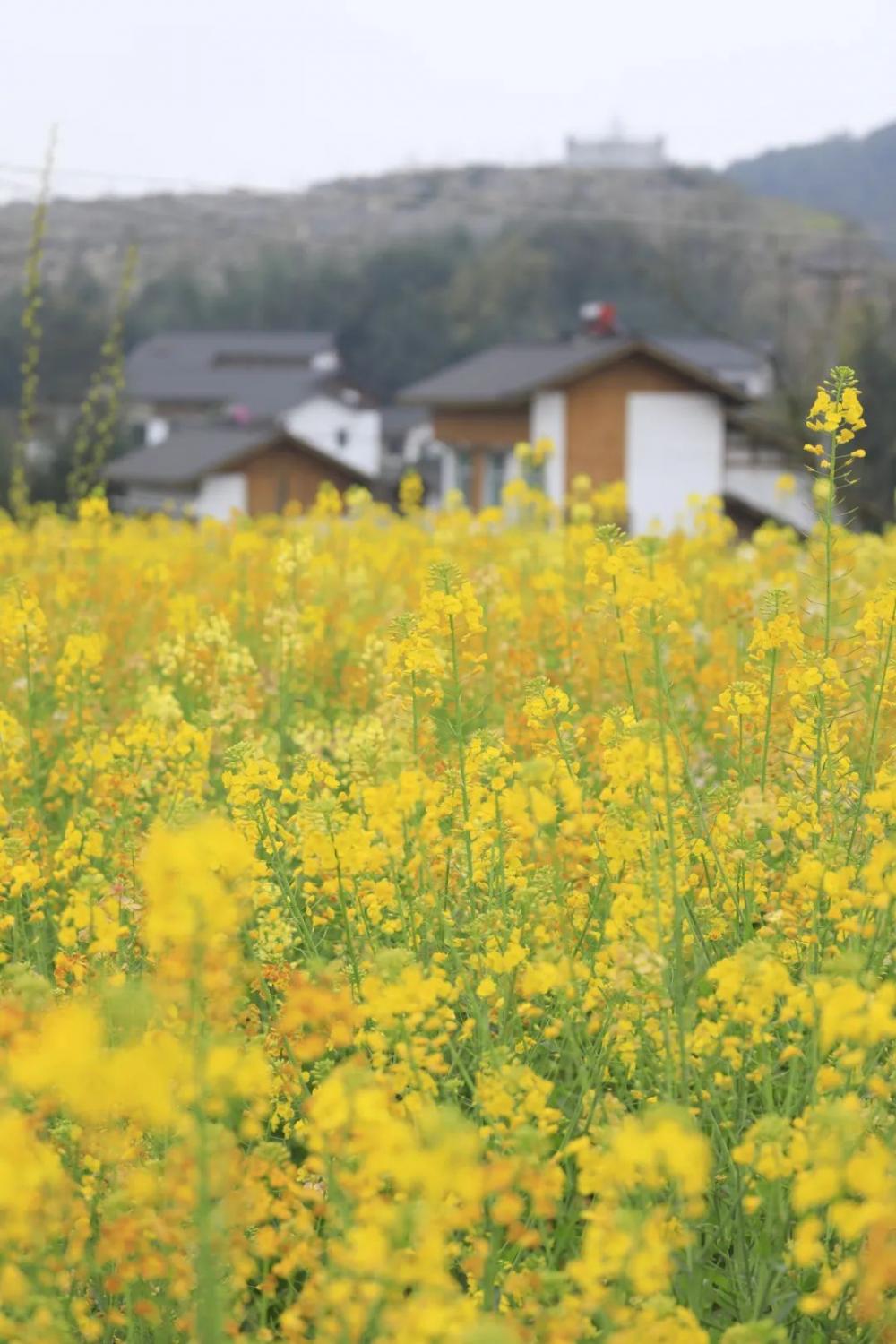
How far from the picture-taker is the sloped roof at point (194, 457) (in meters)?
42.6

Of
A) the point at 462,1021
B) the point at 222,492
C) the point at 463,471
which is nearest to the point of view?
the point at 462,1021

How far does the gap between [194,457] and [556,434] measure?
15.7 metres

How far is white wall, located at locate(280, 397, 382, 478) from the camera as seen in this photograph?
238ft

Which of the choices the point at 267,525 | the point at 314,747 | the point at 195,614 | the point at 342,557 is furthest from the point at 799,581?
the point at 267,525

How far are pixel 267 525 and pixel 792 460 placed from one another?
17.2m

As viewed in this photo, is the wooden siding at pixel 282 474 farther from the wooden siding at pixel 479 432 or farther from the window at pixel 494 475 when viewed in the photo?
the window at pixel 494 475

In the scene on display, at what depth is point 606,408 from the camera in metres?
32.2

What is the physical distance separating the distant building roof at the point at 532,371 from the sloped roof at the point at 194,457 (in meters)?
6.43

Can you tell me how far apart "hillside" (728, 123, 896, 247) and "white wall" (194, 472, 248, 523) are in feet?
357

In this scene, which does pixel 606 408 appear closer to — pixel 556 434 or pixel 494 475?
pixel 556 434

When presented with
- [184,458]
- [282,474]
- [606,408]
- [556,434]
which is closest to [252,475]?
[282,474]

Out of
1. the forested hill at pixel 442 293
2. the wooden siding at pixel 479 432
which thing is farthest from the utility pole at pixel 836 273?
the wooden siding at pixel 479 432

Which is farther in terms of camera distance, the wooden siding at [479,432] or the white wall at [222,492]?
the white wall at [222,492]

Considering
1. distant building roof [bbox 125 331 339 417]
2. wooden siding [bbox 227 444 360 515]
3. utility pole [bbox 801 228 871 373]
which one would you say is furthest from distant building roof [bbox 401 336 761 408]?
distant building roof [bbox 125 331 339 417]
